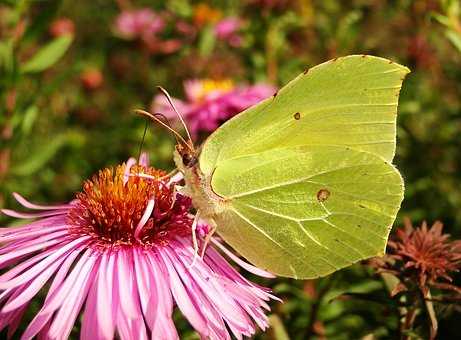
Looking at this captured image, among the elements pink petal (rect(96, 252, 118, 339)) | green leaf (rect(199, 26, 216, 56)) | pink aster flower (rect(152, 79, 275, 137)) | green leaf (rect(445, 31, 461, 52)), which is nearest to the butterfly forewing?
pink petal (rect(96, 252, 118, 339))

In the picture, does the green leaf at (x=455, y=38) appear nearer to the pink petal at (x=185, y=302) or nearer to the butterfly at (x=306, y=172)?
the butterfly at (x=306, y=172)

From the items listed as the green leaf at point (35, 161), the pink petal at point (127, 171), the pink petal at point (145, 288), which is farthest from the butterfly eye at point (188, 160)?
the green leaf at point (35, 161)

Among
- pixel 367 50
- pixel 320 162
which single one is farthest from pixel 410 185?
pixel 320 162

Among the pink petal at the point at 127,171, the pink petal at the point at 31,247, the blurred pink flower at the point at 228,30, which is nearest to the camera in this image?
the pink petal at the point at 31,247

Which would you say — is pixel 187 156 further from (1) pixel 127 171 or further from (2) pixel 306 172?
(2) pixel 306 172

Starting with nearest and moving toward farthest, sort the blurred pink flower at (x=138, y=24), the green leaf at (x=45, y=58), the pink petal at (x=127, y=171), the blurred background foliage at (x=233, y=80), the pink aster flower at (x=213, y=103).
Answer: the pink petal at (x=127, y=171), the blurred background foliage at (x=233, y=80), the green leaf at (x=45, y=58), the pink aster flower at (x=213, y=103), the blurred pink flower at (x=138, y=24)

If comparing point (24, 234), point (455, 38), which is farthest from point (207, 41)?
point (24, 234)

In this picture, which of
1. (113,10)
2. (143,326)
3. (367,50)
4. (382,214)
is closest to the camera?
(143,326)

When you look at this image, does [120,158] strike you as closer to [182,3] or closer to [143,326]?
[182,3]
